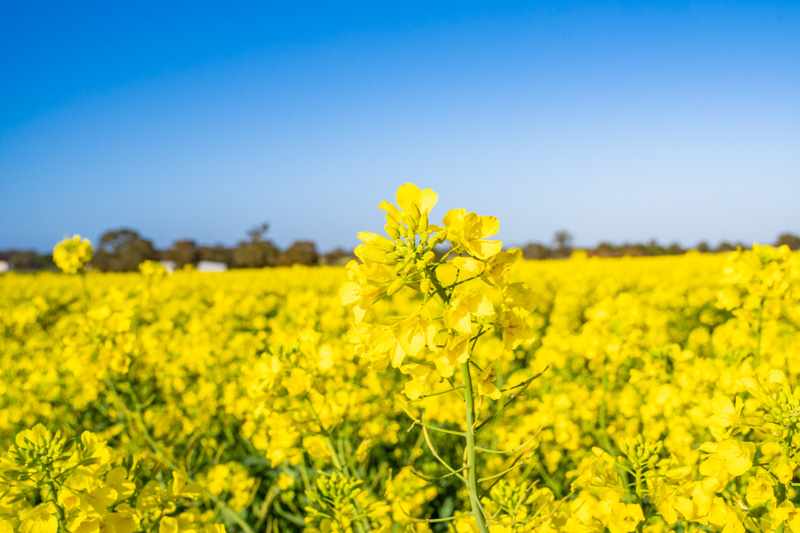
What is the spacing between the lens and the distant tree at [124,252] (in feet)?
62.3

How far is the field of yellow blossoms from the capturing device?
946 millimetres

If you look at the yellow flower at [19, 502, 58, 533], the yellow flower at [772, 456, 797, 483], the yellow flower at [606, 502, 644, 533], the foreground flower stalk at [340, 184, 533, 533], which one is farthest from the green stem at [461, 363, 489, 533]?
the yellow flower at [19, 502, 58, 533]

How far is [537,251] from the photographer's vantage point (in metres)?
23.3

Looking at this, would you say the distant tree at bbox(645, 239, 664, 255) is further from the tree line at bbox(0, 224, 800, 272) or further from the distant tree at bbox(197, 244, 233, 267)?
the distant tree at bbox(197, 244, 233, 267)

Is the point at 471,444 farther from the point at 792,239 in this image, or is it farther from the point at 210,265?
the point at 792,239

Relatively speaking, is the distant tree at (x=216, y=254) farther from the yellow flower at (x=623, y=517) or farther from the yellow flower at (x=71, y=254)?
the yellow flower at (x=623, y=517)

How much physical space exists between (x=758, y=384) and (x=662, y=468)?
319 mm

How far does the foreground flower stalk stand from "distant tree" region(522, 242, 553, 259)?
22555mm

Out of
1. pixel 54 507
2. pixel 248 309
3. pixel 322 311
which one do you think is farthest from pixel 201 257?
pixel 54 507

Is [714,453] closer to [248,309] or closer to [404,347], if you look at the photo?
[404,347]

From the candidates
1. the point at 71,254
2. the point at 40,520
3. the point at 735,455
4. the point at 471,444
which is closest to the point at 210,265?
the point at 71,254

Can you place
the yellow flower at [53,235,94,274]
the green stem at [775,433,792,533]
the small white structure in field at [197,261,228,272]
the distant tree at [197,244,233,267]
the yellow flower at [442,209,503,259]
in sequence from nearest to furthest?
the yellow flower at [442,209,503,259] < the green stem at [775,433,792,533] < the yellow flower at [53,235,94,274] < the small white structure in field at [197,261,228,272] < the distant tree at [197,244,233,267]

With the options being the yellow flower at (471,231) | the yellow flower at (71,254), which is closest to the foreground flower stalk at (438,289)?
the yellow flower at (471,231)

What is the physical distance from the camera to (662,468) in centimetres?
117
